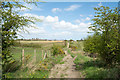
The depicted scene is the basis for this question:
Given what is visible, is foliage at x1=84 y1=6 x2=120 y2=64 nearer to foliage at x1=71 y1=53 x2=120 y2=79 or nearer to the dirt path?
foliage at x1=71 y1=53 x2=120 y2=79

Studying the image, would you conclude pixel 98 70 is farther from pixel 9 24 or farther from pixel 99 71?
pixel 9 24

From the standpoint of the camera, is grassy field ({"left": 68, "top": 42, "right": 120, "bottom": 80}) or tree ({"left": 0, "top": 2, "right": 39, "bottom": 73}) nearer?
tree ({"left": 0, "top": 2, "right": 39, "bottom": 73})

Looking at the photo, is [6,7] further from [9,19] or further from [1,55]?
[1,55]

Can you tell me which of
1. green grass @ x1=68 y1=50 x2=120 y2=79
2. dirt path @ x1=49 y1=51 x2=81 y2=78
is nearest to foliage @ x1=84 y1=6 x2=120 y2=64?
green grass @ x1=68 y1=50 x2=120 y2=79

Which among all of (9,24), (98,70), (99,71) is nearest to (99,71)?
(99,71)

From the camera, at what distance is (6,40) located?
96.6 inches

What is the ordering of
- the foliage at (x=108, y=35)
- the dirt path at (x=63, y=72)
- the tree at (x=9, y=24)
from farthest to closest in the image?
the dirt path at (x=63, y=72)
the foliage at (x=108, y=35)
the tree at (x=9, y=24)

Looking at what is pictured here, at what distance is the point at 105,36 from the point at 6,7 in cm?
423

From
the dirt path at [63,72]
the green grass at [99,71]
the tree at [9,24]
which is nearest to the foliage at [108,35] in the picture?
the green grass at [99,71]

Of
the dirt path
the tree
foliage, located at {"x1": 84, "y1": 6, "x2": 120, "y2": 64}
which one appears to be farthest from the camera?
the dirt path

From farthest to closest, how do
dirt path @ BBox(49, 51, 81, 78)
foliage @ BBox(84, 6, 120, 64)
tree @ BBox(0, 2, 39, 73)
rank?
1. dirt path @ BBox(49, 51, 81, 78)
2. foliage @ BBox(84, 6, 120, 64)
3. tree @ BBox(0, 2, 39, 73)

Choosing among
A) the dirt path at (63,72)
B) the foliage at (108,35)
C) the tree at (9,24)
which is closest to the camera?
the tree at (9,24)

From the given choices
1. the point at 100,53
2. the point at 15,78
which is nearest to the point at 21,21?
the point at 15,78

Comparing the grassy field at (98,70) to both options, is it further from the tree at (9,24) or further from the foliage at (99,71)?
the tree at (9,24)
